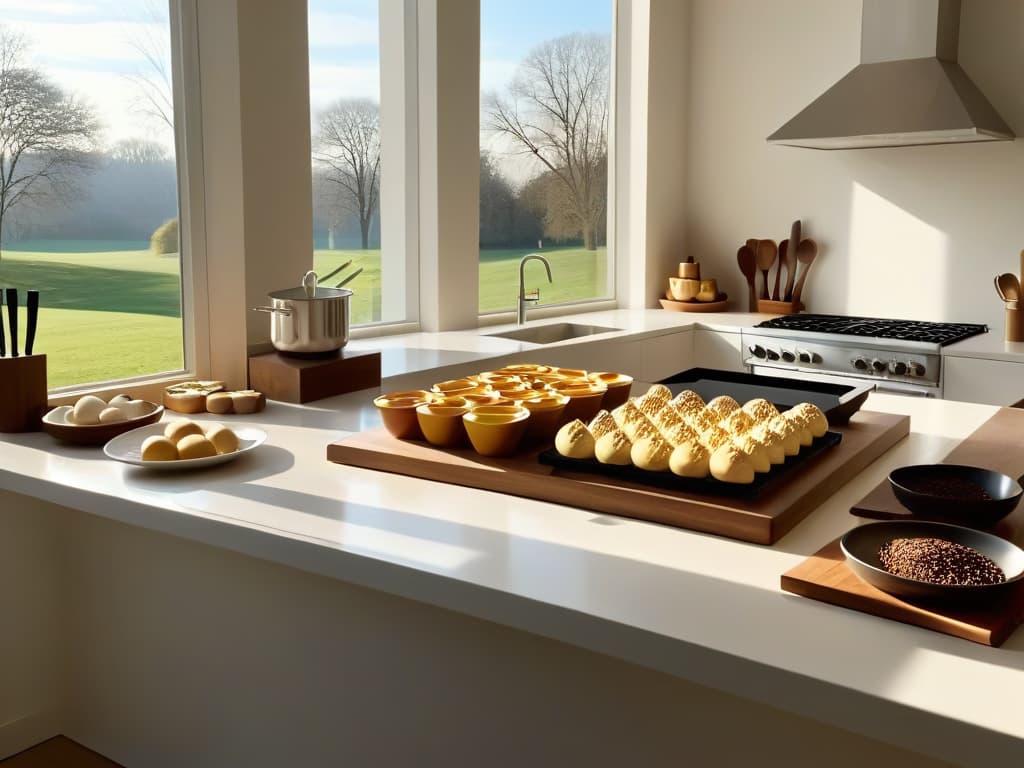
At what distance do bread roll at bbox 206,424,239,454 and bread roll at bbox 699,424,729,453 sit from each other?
0.89 meters

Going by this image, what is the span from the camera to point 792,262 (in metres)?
4.38

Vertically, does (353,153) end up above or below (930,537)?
above

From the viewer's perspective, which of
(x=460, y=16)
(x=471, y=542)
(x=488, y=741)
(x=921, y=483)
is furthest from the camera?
(x=460, y=16)

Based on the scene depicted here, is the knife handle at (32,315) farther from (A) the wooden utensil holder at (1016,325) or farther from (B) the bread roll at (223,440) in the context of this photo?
(A) the wooden utensil holder at (1016,325)

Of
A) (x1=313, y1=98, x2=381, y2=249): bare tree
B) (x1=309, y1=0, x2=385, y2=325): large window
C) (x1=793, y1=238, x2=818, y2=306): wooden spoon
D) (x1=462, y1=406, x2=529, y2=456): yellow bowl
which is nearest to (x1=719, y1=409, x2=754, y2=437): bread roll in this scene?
(x1=462, y1=406, x2=529, y2=456): yellow bowl

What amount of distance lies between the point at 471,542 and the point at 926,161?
3.38 m

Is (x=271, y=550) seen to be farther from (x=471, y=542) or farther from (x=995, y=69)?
(x=995, y=69)

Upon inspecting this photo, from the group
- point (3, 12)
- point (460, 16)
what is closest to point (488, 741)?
point (3, 12)

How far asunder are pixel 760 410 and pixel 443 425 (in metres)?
0.58

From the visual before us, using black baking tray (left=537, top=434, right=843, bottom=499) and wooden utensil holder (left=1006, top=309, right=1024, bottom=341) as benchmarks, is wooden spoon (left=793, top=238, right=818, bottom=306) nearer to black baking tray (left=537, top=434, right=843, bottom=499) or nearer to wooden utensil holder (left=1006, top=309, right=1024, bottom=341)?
wooden utensil holder (left=1006, top=309, right=1024, bottom=341)

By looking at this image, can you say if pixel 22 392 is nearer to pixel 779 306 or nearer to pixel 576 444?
pixel 576 444

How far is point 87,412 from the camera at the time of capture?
1.98 metres

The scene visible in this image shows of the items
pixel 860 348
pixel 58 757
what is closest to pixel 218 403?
pixel 58 757

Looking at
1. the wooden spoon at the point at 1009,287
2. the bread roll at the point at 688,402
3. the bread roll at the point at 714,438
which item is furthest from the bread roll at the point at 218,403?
the wooden spoon at the point at 1009,287
